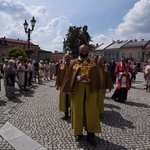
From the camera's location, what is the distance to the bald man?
4738 mm

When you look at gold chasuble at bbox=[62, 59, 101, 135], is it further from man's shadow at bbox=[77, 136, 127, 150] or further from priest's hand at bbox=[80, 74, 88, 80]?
man's shadow at bbox=[77, 136, 127, 150]

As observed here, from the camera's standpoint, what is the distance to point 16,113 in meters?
7.30

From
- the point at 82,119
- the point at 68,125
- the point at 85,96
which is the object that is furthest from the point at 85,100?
the point at 68,125

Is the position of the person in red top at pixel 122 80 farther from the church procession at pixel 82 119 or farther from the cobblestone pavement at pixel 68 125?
the church procession at pixel 82 119

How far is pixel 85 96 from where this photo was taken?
15.8 feet

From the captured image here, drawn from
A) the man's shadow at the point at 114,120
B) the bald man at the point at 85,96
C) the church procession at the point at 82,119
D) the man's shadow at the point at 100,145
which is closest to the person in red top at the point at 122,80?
the church procession at the point at 82,119

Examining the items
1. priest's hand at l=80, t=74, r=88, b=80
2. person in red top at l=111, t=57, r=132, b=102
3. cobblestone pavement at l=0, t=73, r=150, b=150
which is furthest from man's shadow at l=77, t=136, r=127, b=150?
person in red top at l=111, t=57, r=132, b=102

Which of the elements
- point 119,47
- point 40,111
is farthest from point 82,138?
point 119,47

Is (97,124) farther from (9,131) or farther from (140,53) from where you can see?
(140,53)

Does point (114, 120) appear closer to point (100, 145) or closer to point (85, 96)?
point (100, 145)

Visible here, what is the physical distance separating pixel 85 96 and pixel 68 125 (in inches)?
60.1

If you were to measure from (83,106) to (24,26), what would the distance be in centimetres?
1426

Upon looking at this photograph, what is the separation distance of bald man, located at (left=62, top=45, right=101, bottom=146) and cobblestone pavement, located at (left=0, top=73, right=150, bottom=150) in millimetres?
341

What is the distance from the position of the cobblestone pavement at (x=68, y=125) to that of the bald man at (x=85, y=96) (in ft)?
1.12
